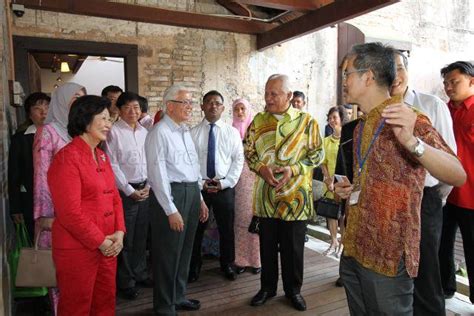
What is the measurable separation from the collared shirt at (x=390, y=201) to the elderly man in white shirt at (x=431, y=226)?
0.93 metres

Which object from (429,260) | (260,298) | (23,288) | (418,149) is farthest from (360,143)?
(23,288)

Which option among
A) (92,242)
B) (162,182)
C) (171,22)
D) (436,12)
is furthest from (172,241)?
(436,12)

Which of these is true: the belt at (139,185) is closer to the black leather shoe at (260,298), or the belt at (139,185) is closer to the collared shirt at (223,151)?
the collared shirt at (223,151)

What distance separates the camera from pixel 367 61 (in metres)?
1.67

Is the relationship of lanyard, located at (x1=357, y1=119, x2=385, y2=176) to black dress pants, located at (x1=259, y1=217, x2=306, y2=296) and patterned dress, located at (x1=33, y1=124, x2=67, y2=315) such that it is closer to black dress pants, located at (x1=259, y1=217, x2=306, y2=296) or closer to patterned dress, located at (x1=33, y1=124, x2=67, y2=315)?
black dress pants, located at (x1=259, y1=217, x2=306, y2=296)

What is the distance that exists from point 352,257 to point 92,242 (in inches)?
58.3

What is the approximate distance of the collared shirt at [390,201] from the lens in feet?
5.20

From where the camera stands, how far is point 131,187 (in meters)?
3.53

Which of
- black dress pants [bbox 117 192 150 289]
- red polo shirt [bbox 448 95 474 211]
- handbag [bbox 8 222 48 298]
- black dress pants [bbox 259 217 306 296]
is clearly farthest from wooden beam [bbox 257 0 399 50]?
handbag [bbox 8 222 48 298]

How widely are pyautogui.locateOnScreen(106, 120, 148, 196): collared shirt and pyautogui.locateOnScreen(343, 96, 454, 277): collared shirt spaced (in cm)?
244

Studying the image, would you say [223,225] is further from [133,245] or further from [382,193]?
[382,193]

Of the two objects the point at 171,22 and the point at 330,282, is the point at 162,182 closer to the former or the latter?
the point at 330,282

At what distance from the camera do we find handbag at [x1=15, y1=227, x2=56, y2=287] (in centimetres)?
241

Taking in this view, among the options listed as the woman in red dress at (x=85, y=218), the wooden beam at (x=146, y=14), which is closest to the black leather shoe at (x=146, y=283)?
the woman in red dress at (x=85, y=218)
